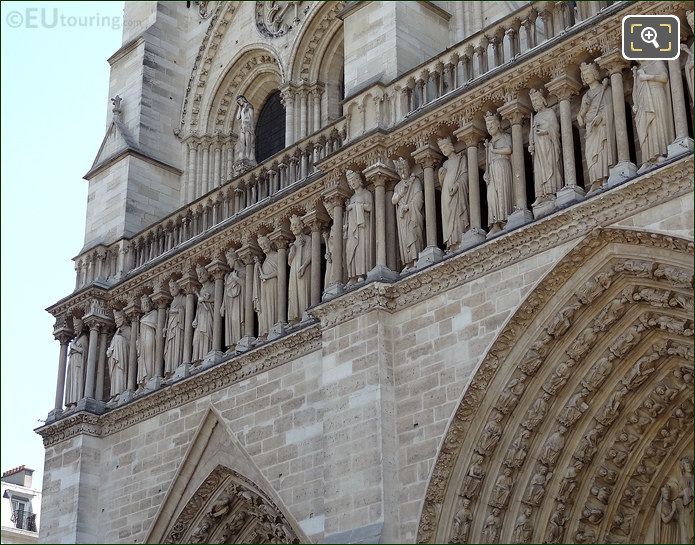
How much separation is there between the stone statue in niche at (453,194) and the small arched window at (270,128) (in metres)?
5.22

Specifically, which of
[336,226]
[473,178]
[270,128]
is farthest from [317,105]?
[473,178]

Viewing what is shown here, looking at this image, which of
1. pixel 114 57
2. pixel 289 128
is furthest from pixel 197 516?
pixel 114 57

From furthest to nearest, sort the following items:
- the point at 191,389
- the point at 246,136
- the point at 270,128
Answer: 1. the point at 270,128
2. the point at 246,136
3. the point at 191,389

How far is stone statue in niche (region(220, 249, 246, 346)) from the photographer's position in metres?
15.5

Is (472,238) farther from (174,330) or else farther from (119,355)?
(119,355)

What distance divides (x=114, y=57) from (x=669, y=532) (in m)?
11.6

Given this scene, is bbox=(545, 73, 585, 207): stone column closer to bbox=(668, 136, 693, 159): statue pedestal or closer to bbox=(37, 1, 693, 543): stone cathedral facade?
bbox=(37, 1, 693, 543): stone cathedral facade

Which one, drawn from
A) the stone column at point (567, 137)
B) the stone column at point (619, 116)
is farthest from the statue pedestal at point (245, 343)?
the stone column at point (619, 116)

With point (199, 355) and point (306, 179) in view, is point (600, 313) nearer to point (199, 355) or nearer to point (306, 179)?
point (306, 179)

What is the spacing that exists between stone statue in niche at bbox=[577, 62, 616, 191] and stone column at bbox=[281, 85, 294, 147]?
6.00 metres

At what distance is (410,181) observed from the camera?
13852 mm

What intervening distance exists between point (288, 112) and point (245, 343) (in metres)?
4.05

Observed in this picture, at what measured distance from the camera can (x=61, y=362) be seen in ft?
57.7

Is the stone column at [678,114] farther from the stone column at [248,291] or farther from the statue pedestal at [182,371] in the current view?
the statue pedestal at [182,371]
